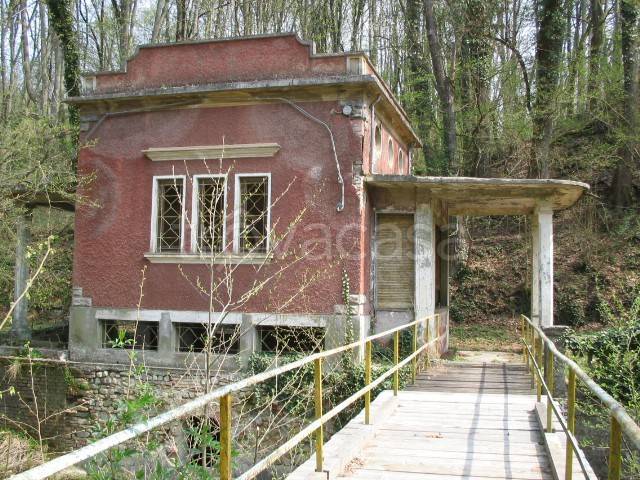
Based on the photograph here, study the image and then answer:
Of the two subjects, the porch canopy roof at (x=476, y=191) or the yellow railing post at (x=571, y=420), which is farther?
the porch canopy roof at (x=476, y=191)

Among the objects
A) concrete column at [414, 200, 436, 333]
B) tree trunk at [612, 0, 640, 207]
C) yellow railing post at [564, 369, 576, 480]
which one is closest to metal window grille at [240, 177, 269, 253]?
concrete column at [414, 200, 436, 333]

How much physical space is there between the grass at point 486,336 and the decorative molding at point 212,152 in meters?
7.60

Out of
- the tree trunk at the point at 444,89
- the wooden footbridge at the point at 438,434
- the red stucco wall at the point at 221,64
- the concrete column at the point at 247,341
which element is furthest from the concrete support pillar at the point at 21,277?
the tree trunk at the point at 444,89

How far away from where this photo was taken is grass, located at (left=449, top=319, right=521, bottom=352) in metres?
17.5

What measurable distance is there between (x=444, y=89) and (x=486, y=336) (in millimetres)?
7445

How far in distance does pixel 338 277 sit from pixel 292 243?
1.06 metres

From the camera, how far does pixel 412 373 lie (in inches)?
427

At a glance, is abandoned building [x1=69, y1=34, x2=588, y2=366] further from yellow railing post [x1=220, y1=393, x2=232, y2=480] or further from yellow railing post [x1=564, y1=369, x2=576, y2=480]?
yellow railing post [x1=220, y1=393, x2=232, y2=480]

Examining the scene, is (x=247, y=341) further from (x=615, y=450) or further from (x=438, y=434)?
(x=615, y=450)

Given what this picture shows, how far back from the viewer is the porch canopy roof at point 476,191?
39.2ft

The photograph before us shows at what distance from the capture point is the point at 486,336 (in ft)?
61.3

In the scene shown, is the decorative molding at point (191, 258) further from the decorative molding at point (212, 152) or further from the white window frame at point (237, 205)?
the decorative molding at point (212, 152)

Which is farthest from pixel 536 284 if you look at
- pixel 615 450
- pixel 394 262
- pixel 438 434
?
pixel 615 450

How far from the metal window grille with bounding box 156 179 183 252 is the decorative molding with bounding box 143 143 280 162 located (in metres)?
0.49
